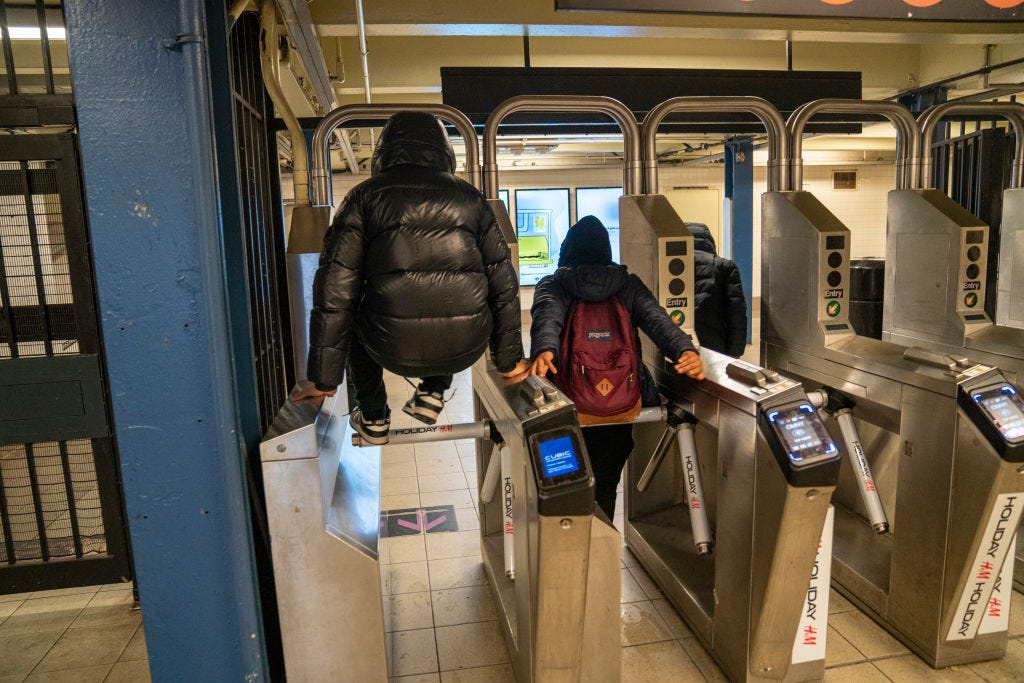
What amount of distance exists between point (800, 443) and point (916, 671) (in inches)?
41.3

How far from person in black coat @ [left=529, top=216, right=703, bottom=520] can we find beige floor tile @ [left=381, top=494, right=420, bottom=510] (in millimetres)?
1482

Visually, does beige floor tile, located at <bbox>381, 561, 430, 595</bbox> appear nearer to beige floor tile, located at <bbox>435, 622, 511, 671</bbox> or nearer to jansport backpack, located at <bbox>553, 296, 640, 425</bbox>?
beige floor tile, located at <bbox>435, 622, 511, 671</bbox>

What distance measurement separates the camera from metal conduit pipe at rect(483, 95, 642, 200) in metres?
2.66

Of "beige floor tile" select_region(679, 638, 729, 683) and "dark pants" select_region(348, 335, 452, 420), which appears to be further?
"beige floor tile" select_region(679, 638, 729, 683)

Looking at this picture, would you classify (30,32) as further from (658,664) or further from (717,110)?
(658,664)

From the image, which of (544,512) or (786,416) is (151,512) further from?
(786,416)

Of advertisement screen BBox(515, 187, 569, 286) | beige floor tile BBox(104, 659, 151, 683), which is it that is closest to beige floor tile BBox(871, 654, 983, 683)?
beige floor tile BBox(104, 659, 151, 683)

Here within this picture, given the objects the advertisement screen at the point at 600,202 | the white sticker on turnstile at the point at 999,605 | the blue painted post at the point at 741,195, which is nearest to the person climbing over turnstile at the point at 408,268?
the white sticker on turnstile at the point at 999,605

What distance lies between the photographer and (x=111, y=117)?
57.4 inches

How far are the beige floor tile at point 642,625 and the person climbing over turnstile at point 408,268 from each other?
127cm

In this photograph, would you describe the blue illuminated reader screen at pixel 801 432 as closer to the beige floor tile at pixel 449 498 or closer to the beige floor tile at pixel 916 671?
the beige floor tile at pixel 916 671

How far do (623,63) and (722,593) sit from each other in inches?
159

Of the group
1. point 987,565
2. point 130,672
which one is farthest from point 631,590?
point 130,672

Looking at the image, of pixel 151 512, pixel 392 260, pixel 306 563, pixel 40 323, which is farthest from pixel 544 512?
pixel 40 323
